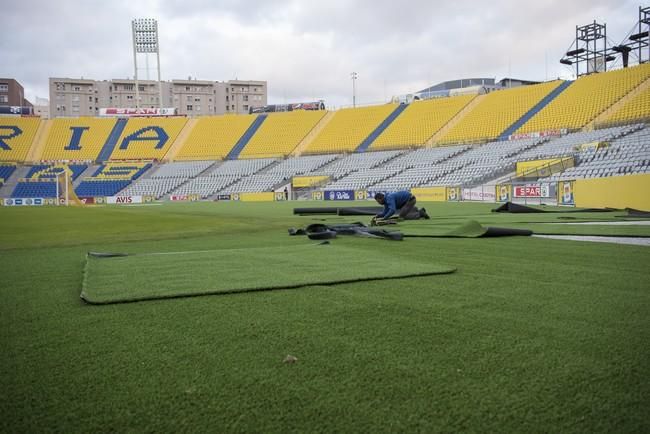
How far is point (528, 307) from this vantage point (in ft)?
9.72

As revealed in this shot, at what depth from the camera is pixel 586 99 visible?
115 ft

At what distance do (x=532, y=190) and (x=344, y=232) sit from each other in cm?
1823

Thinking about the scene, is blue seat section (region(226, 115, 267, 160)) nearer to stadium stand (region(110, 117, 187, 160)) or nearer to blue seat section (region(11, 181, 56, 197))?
stadium stand (region(110, 117, 187, 160))

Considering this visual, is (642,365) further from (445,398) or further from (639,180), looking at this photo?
(639,180)

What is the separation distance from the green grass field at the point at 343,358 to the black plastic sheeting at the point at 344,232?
3.11m

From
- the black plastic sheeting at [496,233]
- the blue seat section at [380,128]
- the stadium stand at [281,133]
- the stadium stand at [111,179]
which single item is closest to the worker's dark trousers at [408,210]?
the black plastic sheeting at [496,233]

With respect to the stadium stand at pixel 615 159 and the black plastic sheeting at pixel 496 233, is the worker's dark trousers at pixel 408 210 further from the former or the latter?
the stadium stand at pixel 615 159

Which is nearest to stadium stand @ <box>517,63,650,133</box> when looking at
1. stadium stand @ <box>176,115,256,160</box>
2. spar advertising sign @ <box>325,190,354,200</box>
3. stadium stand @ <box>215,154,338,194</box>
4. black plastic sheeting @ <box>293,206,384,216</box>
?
spar advertising sign @ <box>325,190,354,200</box>

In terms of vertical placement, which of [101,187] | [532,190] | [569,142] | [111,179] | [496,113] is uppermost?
[496,113]

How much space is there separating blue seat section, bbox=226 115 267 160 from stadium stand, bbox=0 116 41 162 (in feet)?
70.5

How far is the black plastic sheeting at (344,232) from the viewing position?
7.14m

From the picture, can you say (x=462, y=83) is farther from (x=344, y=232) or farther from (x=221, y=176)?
(x=344, y=232)

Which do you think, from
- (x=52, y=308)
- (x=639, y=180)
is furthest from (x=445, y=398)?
(x=639, y=180)

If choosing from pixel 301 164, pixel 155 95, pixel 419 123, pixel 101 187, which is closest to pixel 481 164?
pixel 419 123
